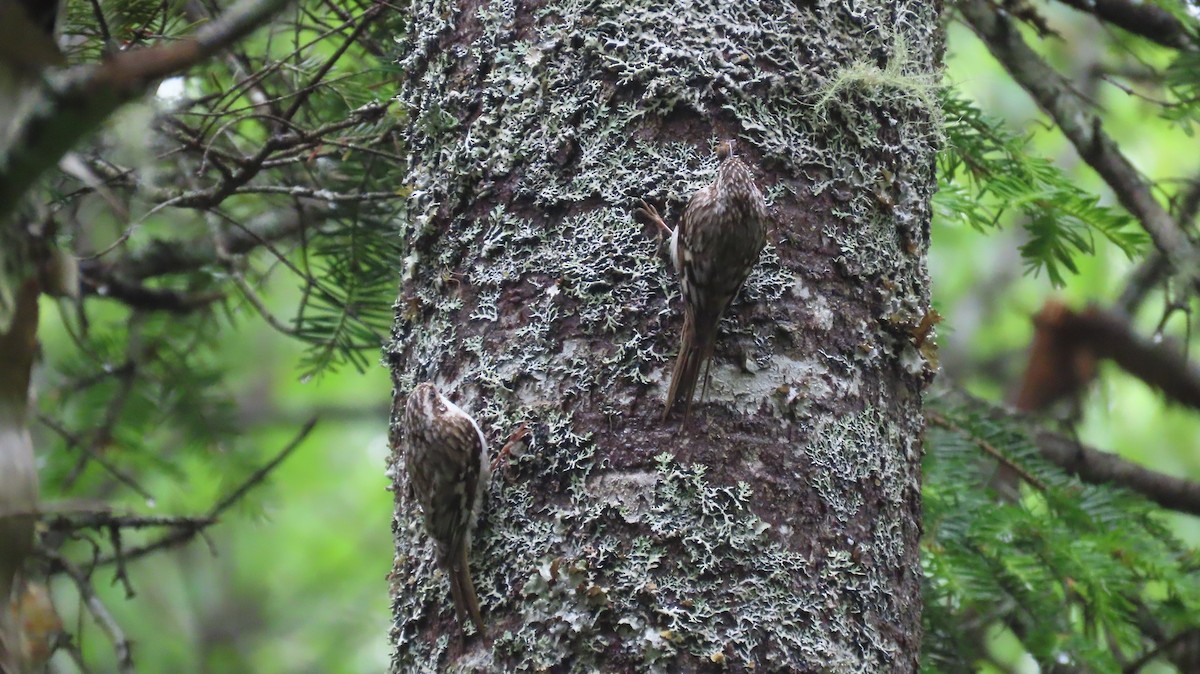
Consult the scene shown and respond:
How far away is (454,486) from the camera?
82.7 inches

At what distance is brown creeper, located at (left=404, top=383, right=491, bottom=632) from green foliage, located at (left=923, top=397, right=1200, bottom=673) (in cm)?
132

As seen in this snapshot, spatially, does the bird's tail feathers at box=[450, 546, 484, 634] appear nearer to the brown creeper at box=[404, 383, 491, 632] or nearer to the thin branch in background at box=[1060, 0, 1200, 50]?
the brown creeper at box=[404, 383, 491, 632]

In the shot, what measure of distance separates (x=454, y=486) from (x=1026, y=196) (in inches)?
62.3

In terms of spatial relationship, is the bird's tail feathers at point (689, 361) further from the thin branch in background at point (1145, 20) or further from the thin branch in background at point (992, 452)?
the thin branch in background at point (1145, 20)

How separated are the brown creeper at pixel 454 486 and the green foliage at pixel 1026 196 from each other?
1.39 meters

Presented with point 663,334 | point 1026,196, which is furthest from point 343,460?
point 663,334

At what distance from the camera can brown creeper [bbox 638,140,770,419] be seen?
2.02 meters

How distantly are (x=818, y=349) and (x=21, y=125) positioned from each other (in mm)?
1400

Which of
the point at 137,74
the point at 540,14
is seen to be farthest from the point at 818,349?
the point at 137,74

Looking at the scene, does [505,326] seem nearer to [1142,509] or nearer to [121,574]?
[121,574]

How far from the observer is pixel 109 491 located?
270 inches

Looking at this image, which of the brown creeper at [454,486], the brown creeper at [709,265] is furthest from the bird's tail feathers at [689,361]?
the brown creeper at [454,486]

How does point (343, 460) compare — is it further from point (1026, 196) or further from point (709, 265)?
point (709, 265)

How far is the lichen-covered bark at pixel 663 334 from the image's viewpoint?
2004 millimetres
